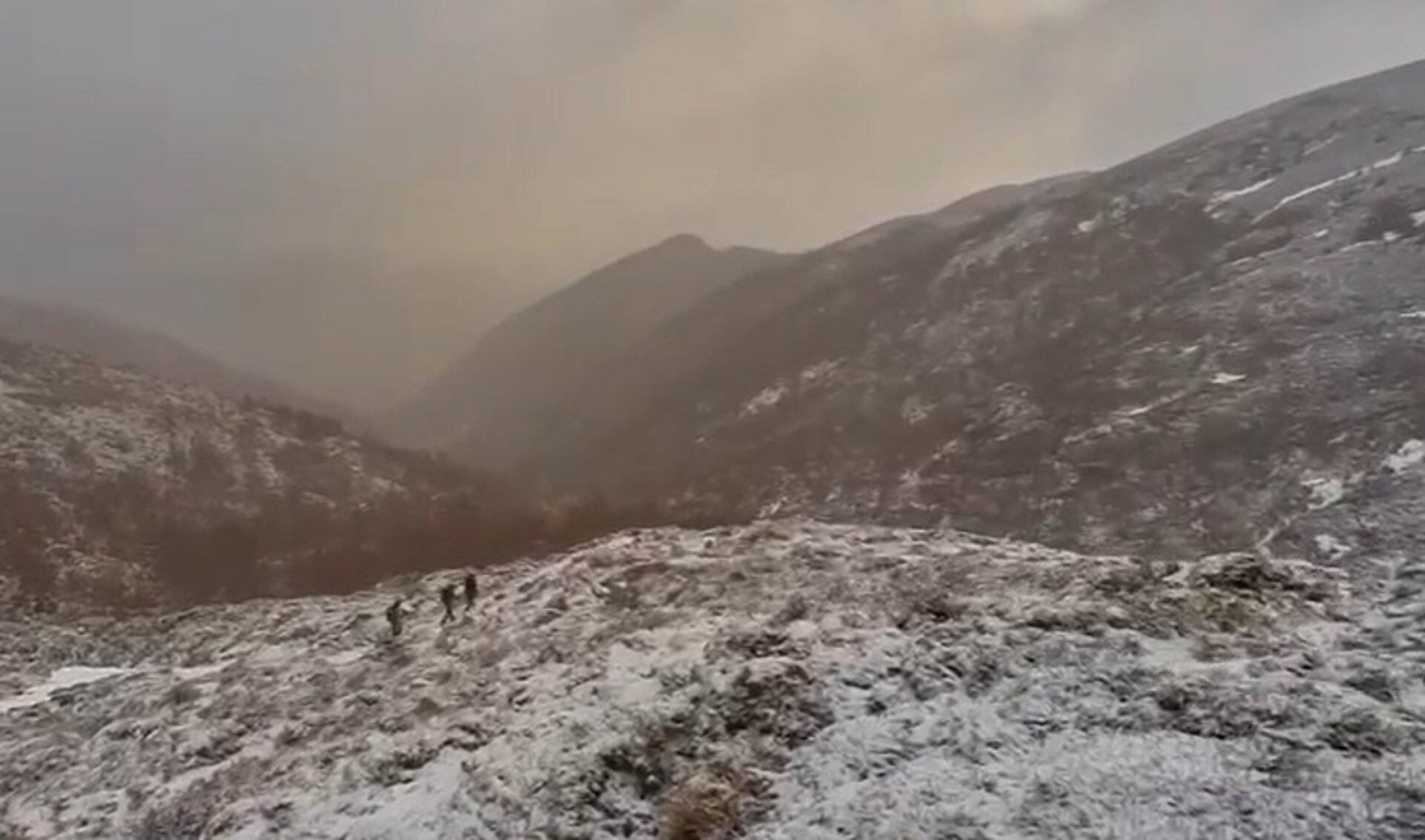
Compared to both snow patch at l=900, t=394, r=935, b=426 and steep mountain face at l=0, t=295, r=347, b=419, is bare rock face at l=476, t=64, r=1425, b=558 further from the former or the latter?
steep mountain face at l=0, t=295, r=347, b=419

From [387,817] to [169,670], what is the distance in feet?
29.0

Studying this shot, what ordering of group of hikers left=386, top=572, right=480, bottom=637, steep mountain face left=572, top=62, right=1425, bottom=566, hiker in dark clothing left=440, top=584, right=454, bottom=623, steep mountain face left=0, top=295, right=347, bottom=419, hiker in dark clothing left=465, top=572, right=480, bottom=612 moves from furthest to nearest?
steep mountain face left=0, top=295, right=347, bottom=419, steep mountain face left=572, top=62, right=1425, bottom=566, hiker in dark clothing left=465, top=572, right=480, bottom=612, hiker in dark clothing left=440, top=584, right=454, bottom=623, group of hikers left=386, top=572, right=480, bottom=637

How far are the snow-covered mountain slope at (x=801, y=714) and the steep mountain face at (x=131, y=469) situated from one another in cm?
1394

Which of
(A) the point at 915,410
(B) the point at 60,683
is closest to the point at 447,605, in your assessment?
(B) the point at 60,683

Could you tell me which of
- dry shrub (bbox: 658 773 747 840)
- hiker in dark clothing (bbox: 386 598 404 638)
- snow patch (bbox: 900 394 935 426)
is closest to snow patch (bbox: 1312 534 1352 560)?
snow patch (bbox: 900 394 935 426)

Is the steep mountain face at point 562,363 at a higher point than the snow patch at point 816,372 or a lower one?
higher

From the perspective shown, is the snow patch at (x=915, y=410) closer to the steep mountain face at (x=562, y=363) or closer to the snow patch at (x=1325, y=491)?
the snow patch at (x=1325, y=491)

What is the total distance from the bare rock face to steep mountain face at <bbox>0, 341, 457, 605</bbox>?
36.3 ft

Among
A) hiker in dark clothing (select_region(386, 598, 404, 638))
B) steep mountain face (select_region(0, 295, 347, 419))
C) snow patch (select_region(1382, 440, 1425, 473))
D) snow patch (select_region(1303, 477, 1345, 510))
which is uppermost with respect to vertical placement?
steep mountain face (select_region(0, 295, 347, 419))

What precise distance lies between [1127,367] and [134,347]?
315 feet

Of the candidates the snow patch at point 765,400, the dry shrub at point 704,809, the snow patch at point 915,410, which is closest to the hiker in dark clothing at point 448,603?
the dry shrub at point 704,809

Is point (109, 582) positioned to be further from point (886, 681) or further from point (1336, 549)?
point (1336, 549)

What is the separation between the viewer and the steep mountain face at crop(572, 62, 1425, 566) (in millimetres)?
33000

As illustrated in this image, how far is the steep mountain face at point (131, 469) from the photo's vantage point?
3284cm
